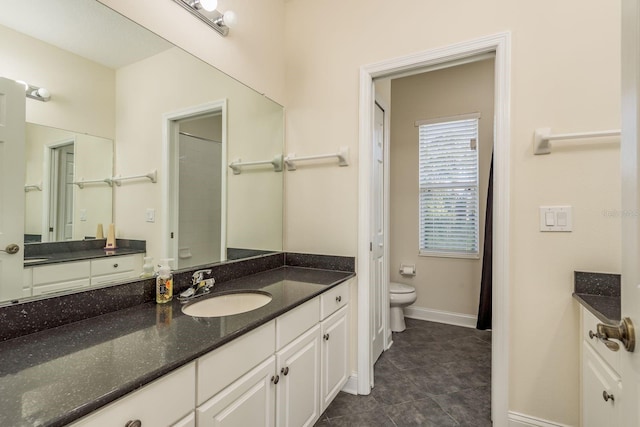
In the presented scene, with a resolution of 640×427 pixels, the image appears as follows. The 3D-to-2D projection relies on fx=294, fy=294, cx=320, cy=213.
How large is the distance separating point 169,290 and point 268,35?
5.87 ft

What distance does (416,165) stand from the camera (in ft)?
10.8

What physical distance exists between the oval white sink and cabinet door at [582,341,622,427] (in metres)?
1.34

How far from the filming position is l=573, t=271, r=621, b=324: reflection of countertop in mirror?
1.28 m

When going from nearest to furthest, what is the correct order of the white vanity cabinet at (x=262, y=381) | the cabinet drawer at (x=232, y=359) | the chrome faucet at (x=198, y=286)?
the white vanity cabinet at (x=262, y=381)
the cabinet drawer at (x=232, y=359)
the chrome faucet at (x=198, y=286)

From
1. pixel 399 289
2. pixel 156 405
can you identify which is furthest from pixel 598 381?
pixel 399 289

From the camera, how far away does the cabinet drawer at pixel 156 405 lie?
2.12 ft

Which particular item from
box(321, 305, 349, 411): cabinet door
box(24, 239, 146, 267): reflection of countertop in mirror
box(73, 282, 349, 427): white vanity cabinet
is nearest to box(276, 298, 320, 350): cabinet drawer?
box(73, 282, 349, 427): white vanity cabinet

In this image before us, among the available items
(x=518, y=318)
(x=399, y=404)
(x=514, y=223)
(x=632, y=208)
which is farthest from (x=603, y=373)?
(x=399, y=404)

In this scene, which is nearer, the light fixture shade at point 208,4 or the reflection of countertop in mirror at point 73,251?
the reflection of countertop in mirror at point 73,251

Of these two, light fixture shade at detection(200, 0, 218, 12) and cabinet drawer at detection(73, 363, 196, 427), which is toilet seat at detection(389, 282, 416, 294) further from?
light fixture shade at detection(200, 0, 218, 12)

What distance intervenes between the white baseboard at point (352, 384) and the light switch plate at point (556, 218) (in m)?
1.41

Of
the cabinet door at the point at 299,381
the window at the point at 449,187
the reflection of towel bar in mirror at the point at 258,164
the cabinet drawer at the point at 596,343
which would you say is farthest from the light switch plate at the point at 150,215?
the window at the point at 449,187

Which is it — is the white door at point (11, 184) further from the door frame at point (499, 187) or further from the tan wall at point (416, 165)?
the tan wall at point (416, 165)

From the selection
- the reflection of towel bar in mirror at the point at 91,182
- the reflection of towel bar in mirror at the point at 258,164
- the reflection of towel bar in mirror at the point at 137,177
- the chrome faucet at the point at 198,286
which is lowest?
the chrome faucet at the point at 198,286
